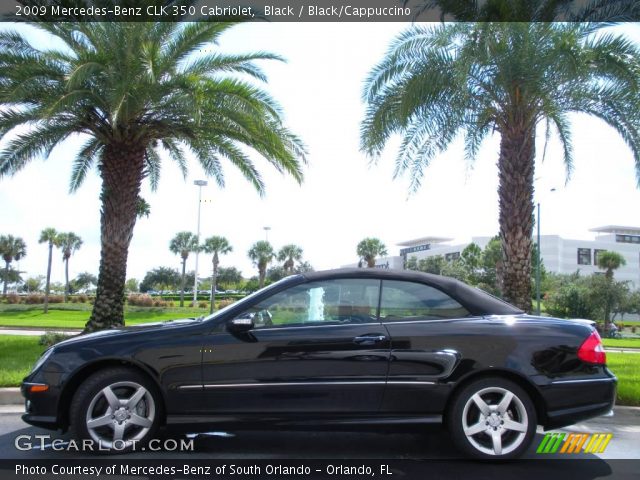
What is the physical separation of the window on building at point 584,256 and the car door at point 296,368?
98821 mm

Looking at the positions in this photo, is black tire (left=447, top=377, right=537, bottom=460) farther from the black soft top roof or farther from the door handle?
the door handle

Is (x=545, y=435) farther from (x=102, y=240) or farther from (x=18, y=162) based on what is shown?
(x=18, y=162)

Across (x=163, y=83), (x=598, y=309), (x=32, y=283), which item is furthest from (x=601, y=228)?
(x=163, y=83)

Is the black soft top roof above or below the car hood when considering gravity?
above

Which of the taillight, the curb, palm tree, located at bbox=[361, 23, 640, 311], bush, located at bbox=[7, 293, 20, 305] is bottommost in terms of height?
bush, located at bbox=[7, 293, 20, 305]

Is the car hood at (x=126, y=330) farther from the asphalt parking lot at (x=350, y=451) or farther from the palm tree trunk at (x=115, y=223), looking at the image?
the palm tree trunk at (x=115, y=223)

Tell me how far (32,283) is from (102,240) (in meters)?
102

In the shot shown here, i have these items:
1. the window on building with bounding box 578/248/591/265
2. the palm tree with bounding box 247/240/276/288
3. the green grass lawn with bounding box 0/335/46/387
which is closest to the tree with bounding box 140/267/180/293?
the palm tree with bounding box 247/240/276/288

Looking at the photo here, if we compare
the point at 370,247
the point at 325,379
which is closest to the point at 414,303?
the point at 325,379

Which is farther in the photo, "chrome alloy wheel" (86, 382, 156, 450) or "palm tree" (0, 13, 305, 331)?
"palm tree" (0, 13, 305, 331)

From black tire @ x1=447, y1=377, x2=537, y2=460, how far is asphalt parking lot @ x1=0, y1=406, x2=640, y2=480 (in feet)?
0.43

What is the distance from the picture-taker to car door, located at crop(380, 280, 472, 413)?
4258 mm

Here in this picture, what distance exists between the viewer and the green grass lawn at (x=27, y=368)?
668 centimetres

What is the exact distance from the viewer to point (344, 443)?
4832 millimetres
